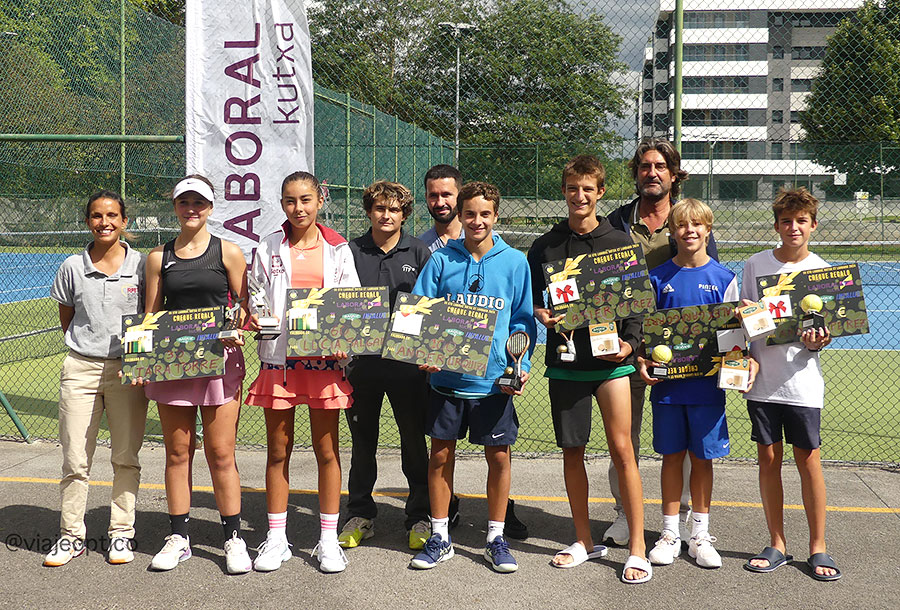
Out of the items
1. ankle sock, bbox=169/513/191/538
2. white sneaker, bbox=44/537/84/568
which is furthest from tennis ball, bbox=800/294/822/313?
white sneaker, bbox=44/537/84/568

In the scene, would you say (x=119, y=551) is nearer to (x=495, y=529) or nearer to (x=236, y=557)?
(x=236, y=557)

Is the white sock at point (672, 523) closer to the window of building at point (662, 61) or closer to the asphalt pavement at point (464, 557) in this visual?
the asphalt pavement at point (464, 557)

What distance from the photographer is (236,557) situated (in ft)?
12.9

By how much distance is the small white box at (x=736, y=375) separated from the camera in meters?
3.79

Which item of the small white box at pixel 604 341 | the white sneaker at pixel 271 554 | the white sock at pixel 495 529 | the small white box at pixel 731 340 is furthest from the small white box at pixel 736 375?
the white sneaker at pixel 271 554

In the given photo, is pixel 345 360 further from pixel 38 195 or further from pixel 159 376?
pixel 38 195

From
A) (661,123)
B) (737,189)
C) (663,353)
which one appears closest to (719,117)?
(737,189)

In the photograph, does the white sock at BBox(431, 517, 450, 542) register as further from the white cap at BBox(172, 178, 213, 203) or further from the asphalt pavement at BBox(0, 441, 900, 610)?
the white cap at BBox(172, 178, 213, 203)

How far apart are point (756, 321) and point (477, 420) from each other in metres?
1.40

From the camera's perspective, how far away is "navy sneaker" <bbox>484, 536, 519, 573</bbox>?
12.8ft

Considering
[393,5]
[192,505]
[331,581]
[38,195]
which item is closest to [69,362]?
[192,505]

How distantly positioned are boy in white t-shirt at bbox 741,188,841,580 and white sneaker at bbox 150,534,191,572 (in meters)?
2.79

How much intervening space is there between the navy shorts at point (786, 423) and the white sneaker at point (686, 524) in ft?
1.78

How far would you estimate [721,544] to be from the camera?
4273mm
